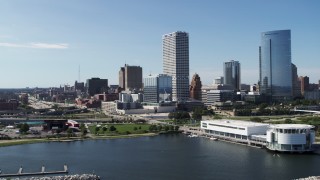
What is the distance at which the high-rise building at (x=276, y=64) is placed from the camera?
87188 millimetres

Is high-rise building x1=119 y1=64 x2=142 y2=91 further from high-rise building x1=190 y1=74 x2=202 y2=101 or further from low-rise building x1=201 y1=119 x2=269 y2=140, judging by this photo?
low-rise building x1=201 y1=119 x2=269 y2=140

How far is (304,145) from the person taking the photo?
100 ft

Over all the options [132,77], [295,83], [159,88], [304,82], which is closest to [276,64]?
[295,83]

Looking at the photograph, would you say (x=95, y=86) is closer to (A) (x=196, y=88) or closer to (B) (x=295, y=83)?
(A) (x=196, y=88)

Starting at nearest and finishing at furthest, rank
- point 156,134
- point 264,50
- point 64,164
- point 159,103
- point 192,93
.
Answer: point 64,164 → point 156,134 → point 159,103 → point 192,93 → point 264,50

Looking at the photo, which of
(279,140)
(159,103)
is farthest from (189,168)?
(159,103)

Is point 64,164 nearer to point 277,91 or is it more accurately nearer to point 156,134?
point 156,134

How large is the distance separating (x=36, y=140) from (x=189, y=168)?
17300 mm

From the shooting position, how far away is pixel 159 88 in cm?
7562

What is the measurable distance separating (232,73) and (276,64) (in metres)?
26.5

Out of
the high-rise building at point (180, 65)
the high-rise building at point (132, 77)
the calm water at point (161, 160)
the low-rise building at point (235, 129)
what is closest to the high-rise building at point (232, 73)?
the high-rise building at point (132, 77)

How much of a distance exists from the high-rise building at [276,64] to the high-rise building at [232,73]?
22.1 m

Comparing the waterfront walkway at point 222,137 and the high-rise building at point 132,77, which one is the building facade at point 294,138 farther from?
the high-rise building at point 132,77

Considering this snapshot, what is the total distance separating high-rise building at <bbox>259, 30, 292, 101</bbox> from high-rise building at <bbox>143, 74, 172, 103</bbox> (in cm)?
2207
